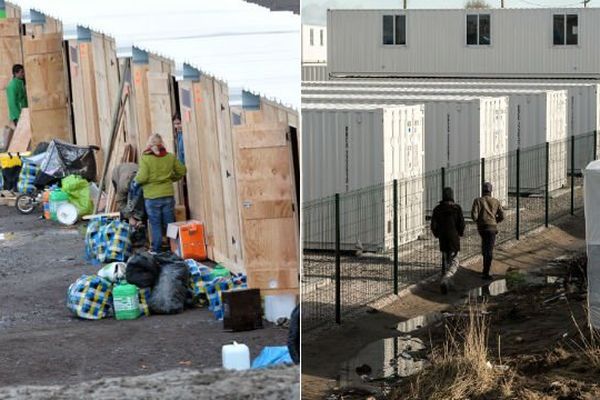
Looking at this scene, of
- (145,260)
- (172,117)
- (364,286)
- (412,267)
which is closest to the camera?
(145,260)

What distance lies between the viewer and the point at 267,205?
28.4 ft

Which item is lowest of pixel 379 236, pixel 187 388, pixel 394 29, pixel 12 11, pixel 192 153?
pixel 379 236

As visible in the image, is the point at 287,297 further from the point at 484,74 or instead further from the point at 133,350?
the point at 484,74

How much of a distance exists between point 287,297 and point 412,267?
297 inches

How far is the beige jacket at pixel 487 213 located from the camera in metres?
15.9

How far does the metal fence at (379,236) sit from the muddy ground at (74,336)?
388cm

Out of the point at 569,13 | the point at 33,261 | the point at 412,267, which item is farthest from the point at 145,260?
the point at 569,13

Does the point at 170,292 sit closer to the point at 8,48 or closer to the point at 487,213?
the point at 8,48

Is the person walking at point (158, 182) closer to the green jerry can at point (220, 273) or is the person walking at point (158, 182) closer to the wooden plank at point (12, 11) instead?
the green jerry can at point (220, 273)

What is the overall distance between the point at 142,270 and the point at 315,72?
104 ft

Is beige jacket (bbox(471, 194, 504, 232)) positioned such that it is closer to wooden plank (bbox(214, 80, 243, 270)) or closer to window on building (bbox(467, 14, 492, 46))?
wooden plank (bbox(214, 80, 243, 270))

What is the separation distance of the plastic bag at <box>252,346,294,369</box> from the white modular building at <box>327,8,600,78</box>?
3073 cm

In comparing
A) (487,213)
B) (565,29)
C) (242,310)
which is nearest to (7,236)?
(242,310)

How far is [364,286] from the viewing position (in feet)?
50.4
